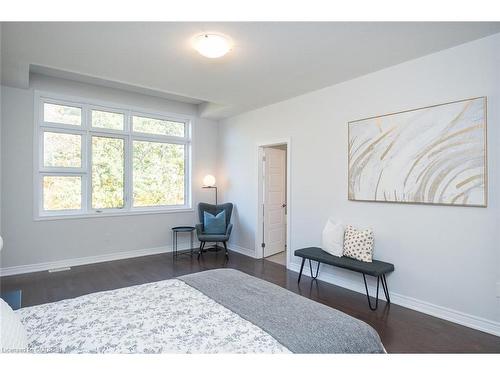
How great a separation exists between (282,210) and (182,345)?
14.2 ft

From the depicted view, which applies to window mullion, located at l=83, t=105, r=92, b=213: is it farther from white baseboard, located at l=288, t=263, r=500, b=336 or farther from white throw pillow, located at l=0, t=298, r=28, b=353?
white baseboard, located at l=288, t=263, r=500, b=336

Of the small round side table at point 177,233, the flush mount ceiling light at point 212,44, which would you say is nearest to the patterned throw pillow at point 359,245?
the flush mount ceiling light at point 212,44

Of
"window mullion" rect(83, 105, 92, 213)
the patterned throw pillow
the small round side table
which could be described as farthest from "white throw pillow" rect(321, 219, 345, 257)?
"window mullion" rect(83, 105, 92, 213)

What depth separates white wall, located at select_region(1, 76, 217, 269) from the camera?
12.8 ft

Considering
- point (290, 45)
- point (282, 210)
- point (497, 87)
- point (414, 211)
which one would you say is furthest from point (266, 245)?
point (497, 87)

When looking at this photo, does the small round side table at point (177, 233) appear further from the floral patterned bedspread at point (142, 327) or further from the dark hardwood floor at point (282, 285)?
the floral patterned bedspread at point (142, 327)

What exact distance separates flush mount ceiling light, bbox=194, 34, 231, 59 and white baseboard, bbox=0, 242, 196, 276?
12.1 ft

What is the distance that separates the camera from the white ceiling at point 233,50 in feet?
7.82

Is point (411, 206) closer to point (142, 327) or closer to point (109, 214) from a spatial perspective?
point (142, 327)

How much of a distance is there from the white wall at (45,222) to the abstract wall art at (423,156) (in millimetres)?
3616

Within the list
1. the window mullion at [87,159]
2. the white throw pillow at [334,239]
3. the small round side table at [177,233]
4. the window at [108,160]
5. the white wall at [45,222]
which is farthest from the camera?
the small round side table at [177,233]

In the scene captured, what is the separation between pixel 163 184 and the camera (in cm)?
540

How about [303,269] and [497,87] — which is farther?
[303,269]
